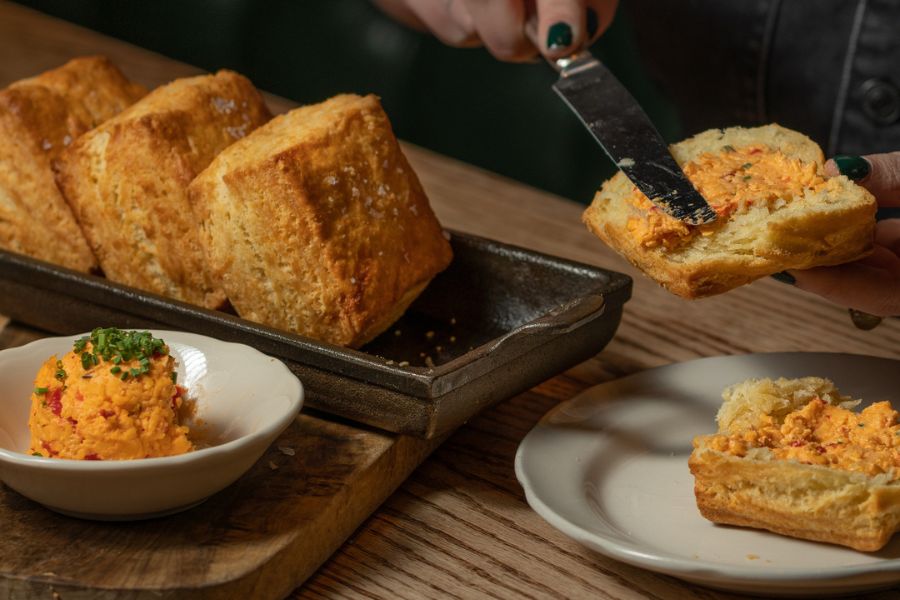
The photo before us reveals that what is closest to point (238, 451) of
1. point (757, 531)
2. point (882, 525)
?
point (757, 531)

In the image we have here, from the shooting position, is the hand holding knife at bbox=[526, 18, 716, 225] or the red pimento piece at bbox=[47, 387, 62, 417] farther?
the hand holding knife at bbox=[526, 18, 716, 225]

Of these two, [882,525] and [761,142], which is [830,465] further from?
[761,142]

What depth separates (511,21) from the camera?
2.31 metres

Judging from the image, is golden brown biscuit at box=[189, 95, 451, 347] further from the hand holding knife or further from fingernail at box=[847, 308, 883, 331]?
fingernail at box=[847, 308, 883, 331]

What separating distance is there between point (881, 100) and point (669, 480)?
139cm

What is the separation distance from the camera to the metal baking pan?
5.38ft

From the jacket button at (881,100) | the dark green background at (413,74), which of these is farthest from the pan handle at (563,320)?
the dark green background at (413,74)

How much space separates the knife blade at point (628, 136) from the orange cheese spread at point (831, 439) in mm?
336

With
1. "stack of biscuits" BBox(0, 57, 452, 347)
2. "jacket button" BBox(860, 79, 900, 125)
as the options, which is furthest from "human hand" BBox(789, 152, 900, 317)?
"jacket button" BBox(860, 79, 900, 125)

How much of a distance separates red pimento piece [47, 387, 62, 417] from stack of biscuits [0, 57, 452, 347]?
52cm

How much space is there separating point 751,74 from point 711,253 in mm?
1352

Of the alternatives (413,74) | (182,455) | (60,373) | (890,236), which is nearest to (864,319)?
(890,236)

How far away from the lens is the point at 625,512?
5.14 ft

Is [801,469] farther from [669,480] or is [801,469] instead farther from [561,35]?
[561,35]
